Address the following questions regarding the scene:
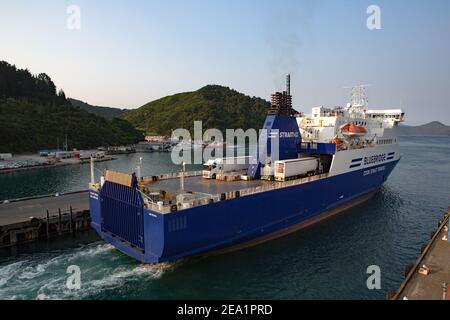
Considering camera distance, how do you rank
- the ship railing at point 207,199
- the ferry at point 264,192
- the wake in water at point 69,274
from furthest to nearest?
the ferry at point 264,192
the ship railing at point 207,199
the wake in water at point 69,274

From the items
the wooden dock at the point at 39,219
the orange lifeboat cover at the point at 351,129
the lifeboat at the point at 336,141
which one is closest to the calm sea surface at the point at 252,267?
the wooden dock at the point at 39,219

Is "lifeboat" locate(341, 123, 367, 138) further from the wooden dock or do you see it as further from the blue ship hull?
the wooden dock

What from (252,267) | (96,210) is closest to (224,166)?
(252,267)

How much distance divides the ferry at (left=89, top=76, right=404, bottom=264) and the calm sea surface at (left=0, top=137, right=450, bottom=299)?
3.54 feet

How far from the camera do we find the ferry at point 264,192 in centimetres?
1662

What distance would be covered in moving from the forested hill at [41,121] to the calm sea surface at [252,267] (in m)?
69.5

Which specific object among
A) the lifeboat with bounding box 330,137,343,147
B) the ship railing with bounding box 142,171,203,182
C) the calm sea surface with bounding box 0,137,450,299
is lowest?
the calm sea surface with bounding box 0,137,450,299

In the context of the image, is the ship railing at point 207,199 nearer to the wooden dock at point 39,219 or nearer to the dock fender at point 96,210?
the dock fender at point 96,210

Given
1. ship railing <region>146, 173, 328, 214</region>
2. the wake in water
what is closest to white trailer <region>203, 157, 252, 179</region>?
ship railing <region>146, 173, 328, 214</region>

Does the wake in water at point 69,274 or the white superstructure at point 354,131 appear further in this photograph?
the white superstructure at point 354,131

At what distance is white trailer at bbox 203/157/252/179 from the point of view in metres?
25.9

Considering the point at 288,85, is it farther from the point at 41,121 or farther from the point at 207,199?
the point at 41,121
